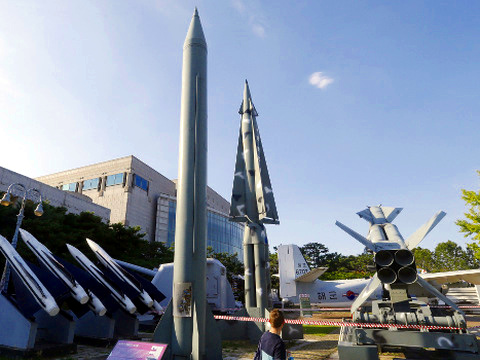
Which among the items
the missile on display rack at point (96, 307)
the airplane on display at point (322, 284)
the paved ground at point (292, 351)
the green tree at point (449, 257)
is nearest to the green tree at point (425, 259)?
the green tree at point (449, 257)

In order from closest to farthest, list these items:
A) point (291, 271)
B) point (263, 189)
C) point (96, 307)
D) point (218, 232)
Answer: point (96, 307) → point (263, 189) → point (291, 271) → point (218, 232)

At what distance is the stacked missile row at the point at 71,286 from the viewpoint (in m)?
9.11

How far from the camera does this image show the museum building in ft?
151

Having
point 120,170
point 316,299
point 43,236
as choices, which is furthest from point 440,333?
point 120,170

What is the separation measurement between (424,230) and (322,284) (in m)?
15.6

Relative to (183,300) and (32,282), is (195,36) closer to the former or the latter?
(183,300)

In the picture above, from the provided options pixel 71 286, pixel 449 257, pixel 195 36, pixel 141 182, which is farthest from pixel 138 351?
pixel 449 257

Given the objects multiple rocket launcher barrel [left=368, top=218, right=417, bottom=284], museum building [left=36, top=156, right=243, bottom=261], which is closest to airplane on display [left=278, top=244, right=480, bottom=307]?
multiple rocket launcher barrel [left=368, top=218, right=417, bottom=284]

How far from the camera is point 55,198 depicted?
3519 centimetres

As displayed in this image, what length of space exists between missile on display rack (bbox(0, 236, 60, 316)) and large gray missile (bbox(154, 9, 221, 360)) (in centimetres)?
353

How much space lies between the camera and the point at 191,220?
27.7 feet

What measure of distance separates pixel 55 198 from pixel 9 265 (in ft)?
93.0

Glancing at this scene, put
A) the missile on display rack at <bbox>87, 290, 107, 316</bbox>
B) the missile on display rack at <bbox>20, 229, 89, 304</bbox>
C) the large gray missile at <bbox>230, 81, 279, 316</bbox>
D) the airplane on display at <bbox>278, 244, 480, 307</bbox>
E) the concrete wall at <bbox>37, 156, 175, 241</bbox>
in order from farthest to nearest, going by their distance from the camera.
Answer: the concrete wall at <bbox>37, 156, 175, 241</bbox> → the airplane on display at <bbox>278, 244, 480, 307</bbox> → the large gray missile at <bbox>230, 81, 279, 316</bbox> → the missile on display rack at <bbox>87, 290, 107, 316</bbox> → the missile on display rack at <bbox>20, 229, 89, 304</bbox>

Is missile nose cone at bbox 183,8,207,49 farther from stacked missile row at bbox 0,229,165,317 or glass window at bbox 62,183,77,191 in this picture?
glass window at bbox 62,183,77,191
